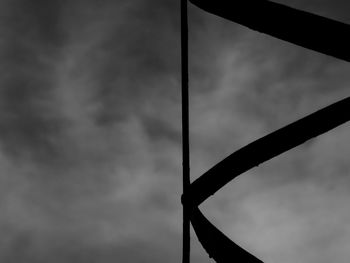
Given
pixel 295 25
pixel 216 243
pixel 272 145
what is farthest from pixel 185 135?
pixel 295 25

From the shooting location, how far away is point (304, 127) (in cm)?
502

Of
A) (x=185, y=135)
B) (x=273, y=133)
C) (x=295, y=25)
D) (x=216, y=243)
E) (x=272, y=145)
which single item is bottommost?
(x=216, y=243)

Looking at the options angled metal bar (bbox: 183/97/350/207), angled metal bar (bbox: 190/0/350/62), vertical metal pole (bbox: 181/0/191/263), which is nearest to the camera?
angled metal bar (bbox: 190/0/350/62)

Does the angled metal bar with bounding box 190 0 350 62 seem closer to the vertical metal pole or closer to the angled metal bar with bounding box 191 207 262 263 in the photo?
the vertical metal pole

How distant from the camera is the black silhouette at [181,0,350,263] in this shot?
4516 millimetres

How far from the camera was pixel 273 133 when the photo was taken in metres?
5.15

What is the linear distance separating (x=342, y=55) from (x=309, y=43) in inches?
13.5

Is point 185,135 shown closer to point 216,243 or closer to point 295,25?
point 216,243

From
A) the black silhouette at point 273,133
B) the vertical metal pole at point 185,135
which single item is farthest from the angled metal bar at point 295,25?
the vertical metal pole at point 185,135

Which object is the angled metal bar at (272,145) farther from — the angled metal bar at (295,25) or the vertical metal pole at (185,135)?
the angled metal bar at (295,25)

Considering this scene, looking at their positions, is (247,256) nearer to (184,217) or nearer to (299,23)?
(184,217)

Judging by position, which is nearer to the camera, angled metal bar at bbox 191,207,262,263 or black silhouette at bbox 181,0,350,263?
black silhouette at bbox 181,0,350,263

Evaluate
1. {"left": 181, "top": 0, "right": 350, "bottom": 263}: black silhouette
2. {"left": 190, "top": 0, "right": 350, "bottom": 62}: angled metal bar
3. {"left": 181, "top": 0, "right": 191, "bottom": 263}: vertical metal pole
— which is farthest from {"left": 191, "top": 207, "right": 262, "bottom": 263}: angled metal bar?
{"left": 190, "top": 0, "right": 350, "bottom": 62}: angled metal bar

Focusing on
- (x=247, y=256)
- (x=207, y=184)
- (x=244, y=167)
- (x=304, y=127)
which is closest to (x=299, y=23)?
(x=304, y=127)
